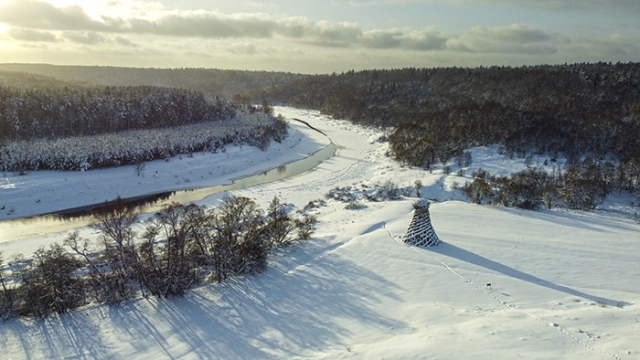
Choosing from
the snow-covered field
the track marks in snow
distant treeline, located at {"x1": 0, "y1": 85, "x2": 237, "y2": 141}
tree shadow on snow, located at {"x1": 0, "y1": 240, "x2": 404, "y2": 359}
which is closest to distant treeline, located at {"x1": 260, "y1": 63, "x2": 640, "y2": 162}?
the snow-covered field

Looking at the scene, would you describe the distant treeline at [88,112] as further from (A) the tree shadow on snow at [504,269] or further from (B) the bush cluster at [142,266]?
(A) the tree shadow on snow at [504,269]

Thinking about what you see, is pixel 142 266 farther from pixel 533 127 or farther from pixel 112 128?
pixel 112 128

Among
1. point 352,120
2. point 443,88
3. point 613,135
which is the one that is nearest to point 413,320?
point 613,135

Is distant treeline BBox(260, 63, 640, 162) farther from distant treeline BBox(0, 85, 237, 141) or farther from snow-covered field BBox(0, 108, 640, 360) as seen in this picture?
distant treeline BBox(0, 85, 237, 141)

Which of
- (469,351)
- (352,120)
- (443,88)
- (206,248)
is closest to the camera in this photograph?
(469,351)

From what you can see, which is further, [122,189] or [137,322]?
[122,189]

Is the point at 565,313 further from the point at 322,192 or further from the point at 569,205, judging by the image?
the point at 322,192

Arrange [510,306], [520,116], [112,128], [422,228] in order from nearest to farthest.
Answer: [510,306] → [422,228] → [520,116] → [112,128]

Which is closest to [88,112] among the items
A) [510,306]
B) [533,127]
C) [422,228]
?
[422,228]
